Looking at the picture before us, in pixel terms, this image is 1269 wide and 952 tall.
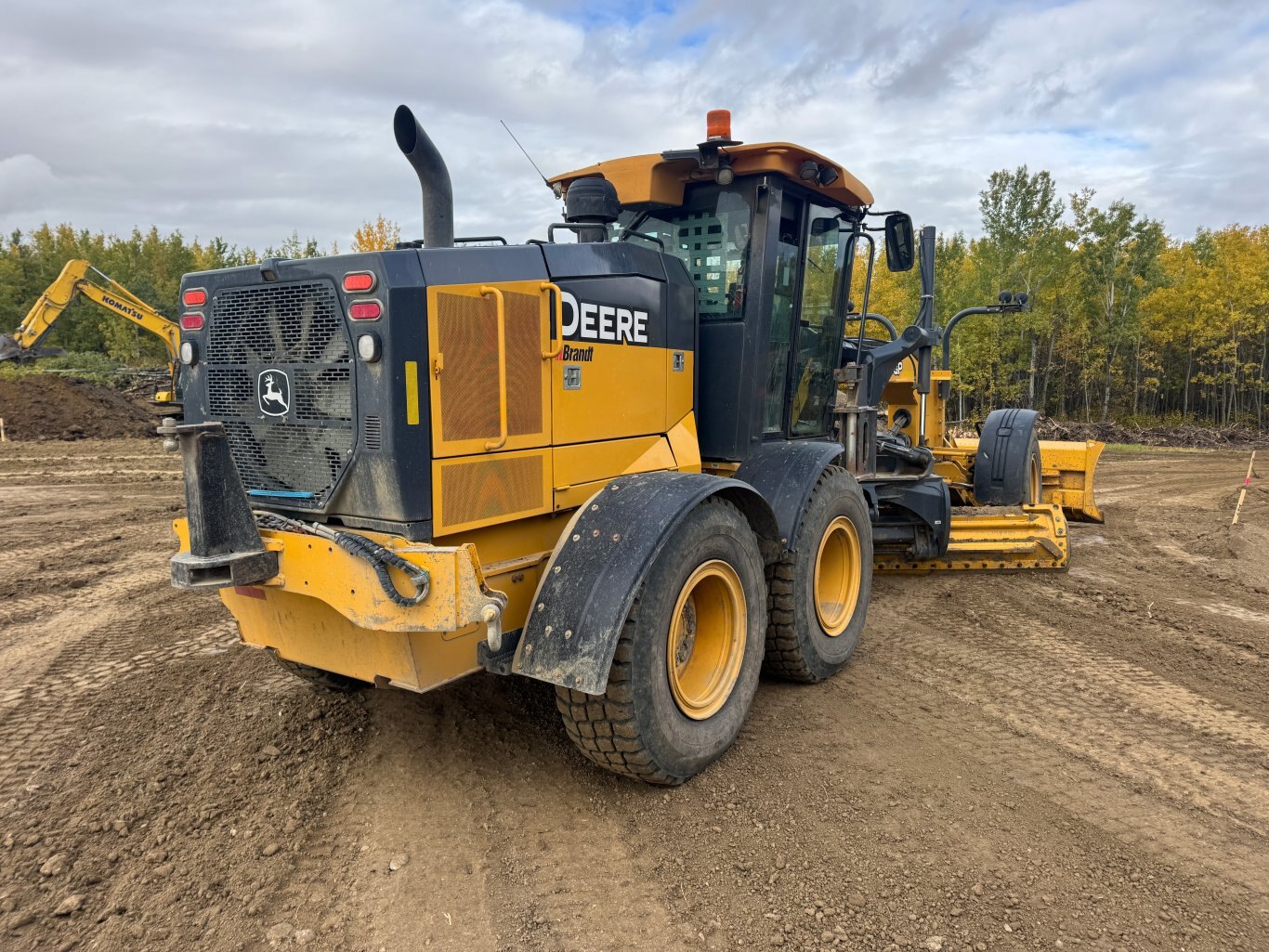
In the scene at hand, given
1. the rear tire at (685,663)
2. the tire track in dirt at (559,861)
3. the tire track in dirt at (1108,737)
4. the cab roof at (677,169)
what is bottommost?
the tire track in dirt at (559,861)

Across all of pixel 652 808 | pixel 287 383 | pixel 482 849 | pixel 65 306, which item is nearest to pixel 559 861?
pixel 482 849

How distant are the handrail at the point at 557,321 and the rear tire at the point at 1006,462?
594 centimetres

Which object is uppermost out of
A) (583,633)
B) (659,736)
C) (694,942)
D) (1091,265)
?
(1091,265)

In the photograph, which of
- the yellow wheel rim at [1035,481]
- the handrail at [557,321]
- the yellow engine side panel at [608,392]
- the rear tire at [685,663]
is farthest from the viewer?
the yellow wheel rim at [1035,481]

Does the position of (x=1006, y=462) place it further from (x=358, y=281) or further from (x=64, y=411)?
(x=64, y=411)

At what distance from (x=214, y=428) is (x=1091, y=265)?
1272 inches

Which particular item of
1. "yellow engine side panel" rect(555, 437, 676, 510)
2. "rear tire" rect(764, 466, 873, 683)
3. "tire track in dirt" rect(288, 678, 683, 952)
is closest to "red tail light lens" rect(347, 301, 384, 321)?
"yellow engine side panel" rect(555, 437, 676, 510)

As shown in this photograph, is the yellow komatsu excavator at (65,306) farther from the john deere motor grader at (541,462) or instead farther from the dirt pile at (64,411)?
the john deere motor grader at (541,462)

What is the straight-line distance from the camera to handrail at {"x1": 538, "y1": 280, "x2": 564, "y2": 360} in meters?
3.32

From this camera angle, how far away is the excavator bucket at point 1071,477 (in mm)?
8820

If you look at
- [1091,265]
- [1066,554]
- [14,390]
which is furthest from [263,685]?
[1091,265]

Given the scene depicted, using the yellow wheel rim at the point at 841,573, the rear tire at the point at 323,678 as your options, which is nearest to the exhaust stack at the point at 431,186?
the rear tire at the point at 323,678

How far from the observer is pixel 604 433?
3.76 metres

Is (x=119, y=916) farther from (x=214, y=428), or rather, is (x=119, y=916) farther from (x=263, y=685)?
(x=263, y=685)
